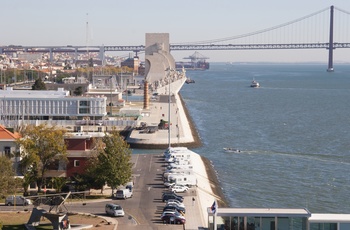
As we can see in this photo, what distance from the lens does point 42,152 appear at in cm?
1025

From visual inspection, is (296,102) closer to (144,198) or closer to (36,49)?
(144,198)

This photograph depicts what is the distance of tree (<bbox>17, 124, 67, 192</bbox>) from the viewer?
33.3 feet

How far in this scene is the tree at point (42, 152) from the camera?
10.1 metres

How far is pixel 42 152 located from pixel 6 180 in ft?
4.90

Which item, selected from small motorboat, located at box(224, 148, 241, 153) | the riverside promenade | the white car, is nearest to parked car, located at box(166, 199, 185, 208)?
the riverside promenade

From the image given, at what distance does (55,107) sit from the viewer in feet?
67.5

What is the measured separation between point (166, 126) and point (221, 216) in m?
13.3

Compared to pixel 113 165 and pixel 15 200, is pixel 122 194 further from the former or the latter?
pixel 15 200

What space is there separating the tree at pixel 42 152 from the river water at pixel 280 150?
8.45 ft

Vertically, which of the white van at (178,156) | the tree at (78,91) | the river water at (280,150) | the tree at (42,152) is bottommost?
the river water at (280,150)

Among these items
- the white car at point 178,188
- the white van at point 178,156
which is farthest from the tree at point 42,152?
the white van at point 178,156

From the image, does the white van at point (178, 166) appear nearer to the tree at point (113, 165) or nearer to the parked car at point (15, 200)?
the tree at point (113, 165)

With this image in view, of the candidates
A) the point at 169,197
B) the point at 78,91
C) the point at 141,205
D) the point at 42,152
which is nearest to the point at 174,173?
the point at 169,197

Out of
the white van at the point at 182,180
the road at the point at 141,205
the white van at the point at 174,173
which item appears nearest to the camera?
the road at the point at 141,205
